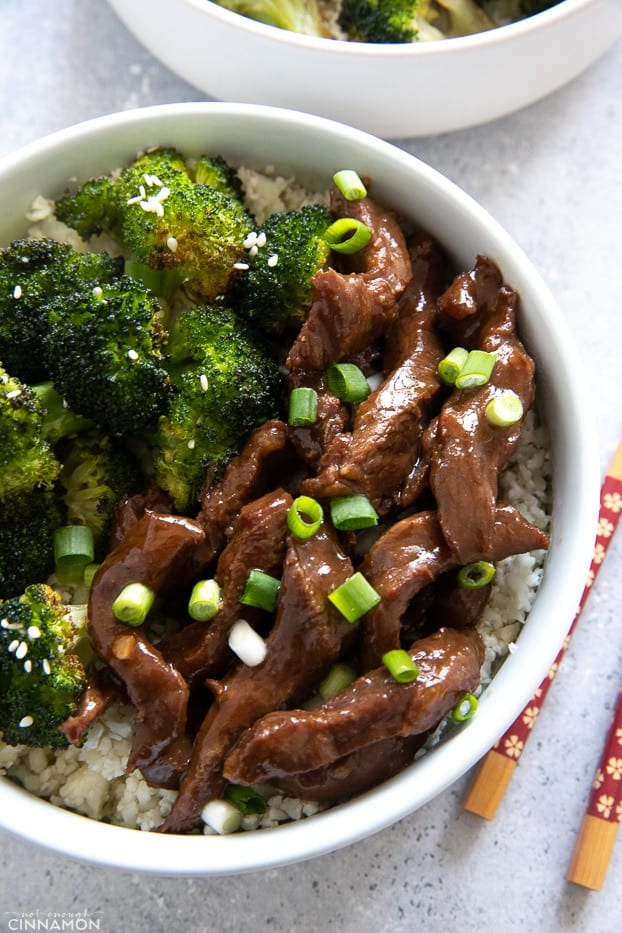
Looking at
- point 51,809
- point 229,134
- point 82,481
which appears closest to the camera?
point 51,809

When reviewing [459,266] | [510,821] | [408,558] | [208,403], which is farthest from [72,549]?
[510,821]

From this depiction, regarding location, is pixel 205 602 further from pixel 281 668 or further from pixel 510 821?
pixel 510 821

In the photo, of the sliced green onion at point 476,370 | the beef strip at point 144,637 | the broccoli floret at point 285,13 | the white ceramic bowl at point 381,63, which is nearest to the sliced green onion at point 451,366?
the sliced green onion at point 476,370

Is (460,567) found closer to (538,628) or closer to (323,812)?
(538,628)

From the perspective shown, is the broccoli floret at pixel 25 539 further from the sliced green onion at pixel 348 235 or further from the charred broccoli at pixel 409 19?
the charred broccoli at pixel 409 19

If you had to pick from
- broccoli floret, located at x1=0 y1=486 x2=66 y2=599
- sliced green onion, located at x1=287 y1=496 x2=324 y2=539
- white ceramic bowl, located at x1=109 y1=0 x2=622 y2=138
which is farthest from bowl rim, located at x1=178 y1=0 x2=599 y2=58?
broccoli floret, located at x1=0 y1=486 x2=66 y2=599

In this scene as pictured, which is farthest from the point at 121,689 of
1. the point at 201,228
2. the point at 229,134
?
the point at 229,134
